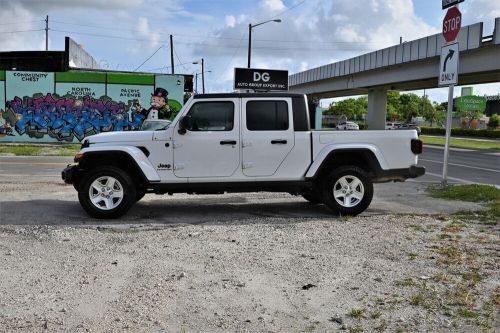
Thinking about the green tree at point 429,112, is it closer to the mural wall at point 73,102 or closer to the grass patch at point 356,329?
the mural wall at point 73,102

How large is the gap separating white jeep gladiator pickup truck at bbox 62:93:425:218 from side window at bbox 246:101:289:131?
0.05ft

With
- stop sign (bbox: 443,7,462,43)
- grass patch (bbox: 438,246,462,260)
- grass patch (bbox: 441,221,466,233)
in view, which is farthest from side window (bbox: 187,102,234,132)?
stop sign (bbox: 443,7,462,43)

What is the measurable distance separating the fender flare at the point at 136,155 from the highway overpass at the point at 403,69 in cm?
1852

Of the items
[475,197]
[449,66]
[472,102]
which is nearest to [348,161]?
[475,197]

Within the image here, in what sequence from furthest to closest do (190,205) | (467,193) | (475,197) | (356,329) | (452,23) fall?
1. (452,23)
2. (467,193)
3. (475,197)
4. (190,205)
5. (356,329)

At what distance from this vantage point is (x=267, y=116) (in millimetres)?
8227

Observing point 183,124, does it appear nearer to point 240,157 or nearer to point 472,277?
point 240,157

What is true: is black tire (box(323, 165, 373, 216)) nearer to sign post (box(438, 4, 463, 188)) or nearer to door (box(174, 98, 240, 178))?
door (box(174, 98, 240, 178))

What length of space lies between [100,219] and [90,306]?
12.1 ft

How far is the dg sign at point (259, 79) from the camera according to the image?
1075 inches

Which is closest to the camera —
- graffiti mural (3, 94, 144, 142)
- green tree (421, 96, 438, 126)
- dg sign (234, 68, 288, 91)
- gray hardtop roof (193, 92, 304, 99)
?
gray hardtop roof (193, 92, 304, 99)

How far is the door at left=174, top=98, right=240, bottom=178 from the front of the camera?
799cm

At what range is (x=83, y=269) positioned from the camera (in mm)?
5277

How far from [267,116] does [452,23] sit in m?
5.88
